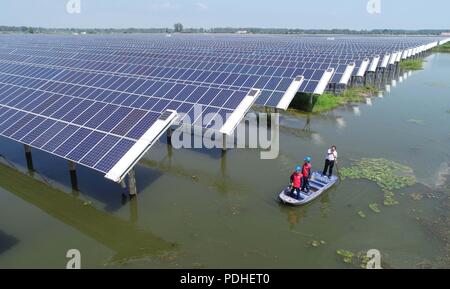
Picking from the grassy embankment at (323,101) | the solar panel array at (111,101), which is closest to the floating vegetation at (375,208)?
the solar panel array at (111,101)

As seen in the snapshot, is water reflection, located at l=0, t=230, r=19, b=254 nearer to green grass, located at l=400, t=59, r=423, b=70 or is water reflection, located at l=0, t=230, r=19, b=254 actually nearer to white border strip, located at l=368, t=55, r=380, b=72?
white border strip, located at l=368, t=55, r=380, b=72

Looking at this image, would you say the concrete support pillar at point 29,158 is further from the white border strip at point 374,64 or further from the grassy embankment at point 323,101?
the white border strip at point 374,64

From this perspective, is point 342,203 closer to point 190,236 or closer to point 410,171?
point 410,171

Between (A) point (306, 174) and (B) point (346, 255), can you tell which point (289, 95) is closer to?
(A) point (306, 174)

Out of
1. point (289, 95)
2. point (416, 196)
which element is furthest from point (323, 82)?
point (416, 196)

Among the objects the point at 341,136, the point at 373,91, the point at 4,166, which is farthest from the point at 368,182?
the point at 373,91

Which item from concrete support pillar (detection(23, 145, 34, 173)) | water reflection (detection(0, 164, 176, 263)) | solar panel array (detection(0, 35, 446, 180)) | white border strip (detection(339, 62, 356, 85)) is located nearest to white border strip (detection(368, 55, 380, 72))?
white border strip (detection(339, 62, 356, 85))
